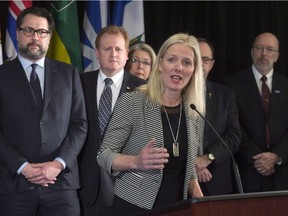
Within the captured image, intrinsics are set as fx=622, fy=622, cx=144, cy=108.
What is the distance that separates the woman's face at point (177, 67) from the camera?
3.02 meters

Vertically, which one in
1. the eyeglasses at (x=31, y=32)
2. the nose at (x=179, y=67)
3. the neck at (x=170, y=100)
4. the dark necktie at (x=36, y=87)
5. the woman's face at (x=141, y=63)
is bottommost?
the neck at (x=170, y=100)

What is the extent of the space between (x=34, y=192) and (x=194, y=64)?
1227 mm

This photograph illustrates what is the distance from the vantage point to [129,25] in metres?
Answer: 5.06

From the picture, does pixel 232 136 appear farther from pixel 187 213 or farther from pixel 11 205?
pixel 187 213

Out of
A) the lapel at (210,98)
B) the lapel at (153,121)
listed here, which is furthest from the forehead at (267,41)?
the lapel at (153,121)

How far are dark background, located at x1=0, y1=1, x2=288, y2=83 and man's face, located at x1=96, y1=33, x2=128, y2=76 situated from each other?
3.89 feet

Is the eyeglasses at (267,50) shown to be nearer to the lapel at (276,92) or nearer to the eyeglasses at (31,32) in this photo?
the lapel at (276,92)

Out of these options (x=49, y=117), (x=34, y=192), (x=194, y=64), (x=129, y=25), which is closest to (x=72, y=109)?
(x=49, y=117)

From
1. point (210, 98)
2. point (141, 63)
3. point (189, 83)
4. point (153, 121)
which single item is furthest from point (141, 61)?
point (153, 121)

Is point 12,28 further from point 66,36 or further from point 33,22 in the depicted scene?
point 33,22

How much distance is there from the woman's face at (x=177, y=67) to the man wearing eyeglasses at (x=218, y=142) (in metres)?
1.26

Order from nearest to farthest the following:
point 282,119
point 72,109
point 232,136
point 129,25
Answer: point 72,109, point 232,136, point 282,119, point 129,25

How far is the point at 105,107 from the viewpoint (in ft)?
13.1

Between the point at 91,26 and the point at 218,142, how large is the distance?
4.77 ft
